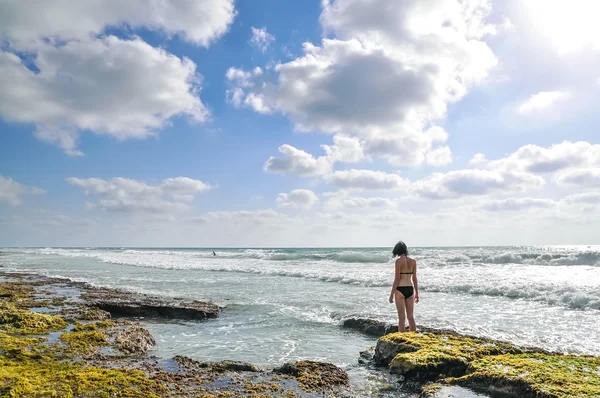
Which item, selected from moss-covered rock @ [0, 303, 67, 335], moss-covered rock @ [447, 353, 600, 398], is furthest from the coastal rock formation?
moss-covered rock @ [0, 303, 67, 335]

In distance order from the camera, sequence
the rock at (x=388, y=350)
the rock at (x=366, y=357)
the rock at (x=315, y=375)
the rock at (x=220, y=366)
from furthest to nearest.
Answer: the rock at (x=366, y=357), the rock at (x=388, y=350), the rock at (x=220, y=366), the rock at (x=315, y=375)

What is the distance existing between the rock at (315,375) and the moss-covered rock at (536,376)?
1.78 meters

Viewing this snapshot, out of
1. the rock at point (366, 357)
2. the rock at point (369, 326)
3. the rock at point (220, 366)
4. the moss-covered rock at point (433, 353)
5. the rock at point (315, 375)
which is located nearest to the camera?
the rock at point (315, 375)

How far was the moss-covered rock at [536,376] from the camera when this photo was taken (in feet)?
15.9

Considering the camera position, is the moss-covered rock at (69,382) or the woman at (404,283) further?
the woman at (404,283)

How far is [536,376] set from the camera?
5.21 m

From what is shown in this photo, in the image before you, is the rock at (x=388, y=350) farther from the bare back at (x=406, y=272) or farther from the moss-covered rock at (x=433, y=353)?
the bare back at (x=406, y=272)

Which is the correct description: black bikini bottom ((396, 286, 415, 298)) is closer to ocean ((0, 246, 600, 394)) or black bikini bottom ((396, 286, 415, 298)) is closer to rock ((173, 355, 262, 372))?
ocean ((0, 246, 600, 394))

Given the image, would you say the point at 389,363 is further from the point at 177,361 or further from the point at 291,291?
the point at 291,291

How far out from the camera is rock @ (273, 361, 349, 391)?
19.1ft

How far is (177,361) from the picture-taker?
6789mm

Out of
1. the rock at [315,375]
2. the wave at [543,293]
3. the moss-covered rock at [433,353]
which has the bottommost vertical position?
the wave at [543,293]

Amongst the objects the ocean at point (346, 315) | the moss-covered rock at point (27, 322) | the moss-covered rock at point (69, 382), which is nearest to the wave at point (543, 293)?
the ocean at point (346, 315)

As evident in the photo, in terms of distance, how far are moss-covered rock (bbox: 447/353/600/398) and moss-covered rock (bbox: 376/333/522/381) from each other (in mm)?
Answer: 328
